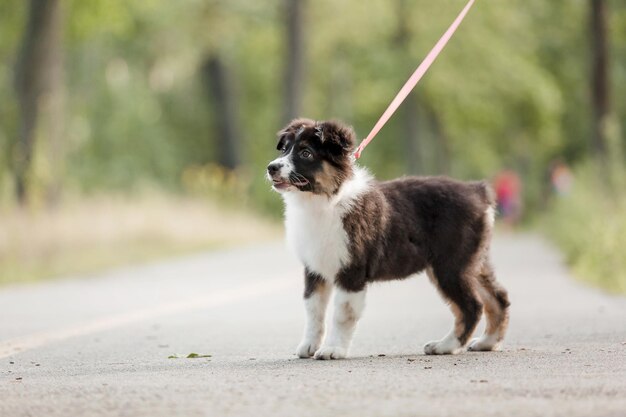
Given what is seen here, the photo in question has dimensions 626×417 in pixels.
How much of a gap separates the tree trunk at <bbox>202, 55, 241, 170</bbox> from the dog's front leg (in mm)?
39220

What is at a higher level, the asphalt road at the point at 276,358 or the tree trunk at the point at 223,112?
the tree trunk at the point at 223,112

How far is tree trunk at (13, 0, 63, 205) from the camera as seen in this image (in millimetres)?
24750

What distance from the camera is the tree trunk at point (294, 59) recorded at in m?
39.4

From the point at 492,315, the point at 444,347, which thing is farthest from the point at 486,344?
the point at 444,347

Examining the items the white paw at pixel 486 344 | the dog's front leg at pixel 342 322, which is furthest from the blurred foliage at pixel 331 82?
the dog's front leg at pixel 342 322

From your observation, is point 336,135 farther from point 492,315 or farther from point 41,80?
point 41,80

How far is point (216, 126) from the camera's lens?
49.5 meters

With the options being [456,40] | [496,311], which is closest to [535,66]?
[456,40]

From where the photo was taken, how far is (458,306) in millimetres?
9219

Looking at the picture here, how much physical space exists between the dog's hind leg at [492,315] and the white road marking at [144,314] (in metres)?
3.52

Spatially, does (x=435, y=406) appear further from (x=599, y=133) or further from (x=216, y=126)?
(x=216, y=126)

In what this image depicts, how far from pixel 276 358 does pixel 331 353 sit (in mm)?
558

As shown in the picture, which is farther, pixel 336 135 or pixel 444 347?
pixel 444 347

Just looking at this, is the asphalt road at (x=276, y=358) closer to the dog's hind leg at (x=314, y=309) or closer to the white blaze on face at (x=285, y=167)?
the dog's hind leg at (x=314, y=309)
